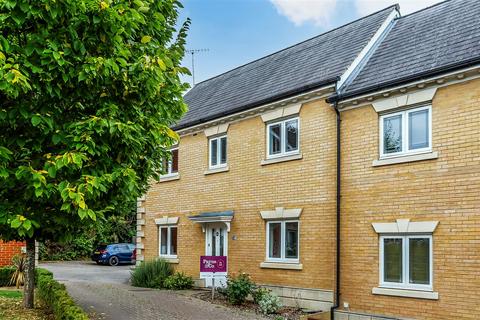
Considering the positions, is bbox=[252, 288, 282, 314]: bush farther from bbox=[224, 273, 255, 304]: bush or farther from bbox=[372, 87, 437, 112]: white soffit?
bbox=[372, 87, 437, 112]: white soffit

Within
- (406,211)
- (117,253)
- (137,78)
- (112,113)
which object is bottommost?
(117,253)

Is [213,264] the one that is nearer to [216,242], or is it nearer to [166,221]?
[216,242]

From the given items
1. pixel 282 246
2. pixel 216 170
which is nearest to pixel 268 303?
pixel 282 246

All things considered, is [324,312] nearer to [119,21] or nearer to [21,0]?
[119,21]

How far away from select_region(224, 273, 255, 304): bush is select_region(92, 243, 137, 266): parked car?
21.1m

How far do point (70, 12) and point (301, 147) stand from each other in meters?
8.52

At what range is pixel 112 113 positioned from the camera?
344 inches

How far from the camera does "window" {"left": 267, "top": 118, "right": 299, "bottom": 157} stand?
15594 millimetres

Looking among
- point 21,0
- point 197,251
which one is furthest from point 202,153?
point 21,0

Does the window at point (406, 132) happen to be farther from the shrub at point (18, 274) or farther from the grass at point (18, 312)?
the shrub at point (18, 274)

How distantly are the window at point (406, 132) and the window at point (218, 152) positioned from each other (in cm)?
657

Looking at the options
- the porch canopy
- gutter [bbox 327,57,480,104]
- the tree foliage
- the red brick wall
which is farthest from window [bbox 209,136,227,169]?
the tree foliage

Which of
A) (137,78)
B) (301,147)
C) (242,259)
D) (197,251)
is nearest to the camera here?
(137,78)

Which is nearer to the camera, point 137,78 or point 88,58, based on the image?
point 88,58
